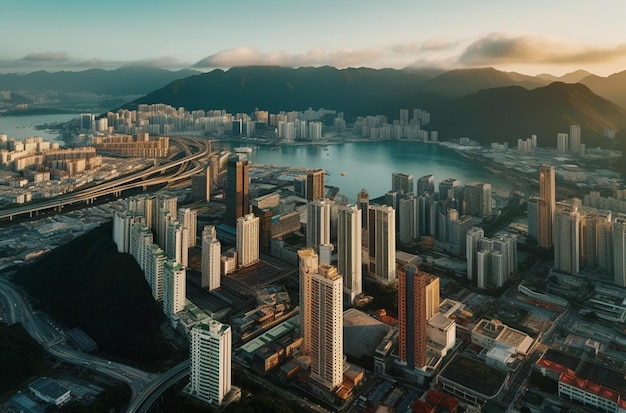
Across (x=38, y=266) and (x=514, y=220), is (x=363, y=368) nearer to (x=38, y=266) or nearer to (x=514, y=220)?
(x=38, y=266)

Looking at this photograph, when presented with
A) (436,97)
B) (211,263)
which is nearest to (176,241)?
(211,263)

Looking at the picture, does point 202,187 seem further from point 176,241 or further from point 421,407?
point 421,407

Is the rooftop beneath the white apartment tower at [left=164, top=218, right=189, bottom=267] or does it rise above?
beneath

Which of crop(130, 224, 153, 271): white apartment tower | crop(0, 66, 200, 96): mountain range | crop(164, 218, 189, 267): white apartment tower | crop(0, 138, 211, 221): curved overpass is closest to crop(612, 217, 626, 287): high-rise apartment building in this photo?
crop(164, 218, 189, 267): white apartment tower

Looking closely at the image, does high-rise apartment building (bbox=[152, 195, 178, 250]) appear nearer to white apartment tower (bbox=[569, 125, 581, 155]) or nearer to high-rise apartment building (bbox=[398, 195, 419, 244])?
high-rise apartment building (bbox=[398, 195, 419, 244])

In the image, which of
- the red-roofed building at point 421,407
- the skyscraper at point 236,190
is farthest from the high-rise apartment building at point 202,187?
the red-roofed building at point 421,407

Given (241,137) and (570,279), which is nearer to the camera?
(570,279)

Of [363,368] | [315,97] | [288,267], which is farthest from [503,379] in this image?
[315,97]
